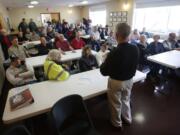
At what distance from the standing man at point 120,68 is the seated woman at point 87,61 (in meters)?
1.15

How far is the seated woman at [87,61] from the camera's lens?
9.19 ft

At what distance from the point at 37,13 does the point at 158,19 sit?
8.67 m

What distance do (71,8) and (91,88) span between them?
11.2 m

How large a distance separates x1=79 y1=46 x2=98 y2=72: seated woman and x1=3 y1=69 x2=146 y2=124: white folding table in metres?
0.53

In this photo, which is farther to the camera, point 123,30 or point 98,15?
point 98,15

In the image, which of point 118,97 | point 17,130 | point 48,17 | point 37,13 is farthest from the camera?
point 48,17

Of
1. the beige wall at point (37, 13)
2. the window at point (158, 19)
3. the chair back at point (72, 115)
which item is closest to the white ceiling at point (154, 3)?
the window at point (158, 19)

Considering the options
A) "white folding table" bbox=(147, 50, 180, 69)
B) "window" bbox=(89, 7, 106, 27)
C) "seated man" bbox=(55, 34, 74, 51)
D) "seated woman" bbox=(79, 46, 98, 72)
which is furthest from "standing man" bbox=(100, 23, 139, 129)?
"window" bbox=(89, 7, 106, 27)

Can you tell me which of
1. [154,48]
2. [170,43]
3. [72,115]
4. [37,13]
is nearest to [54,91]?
[72,115]

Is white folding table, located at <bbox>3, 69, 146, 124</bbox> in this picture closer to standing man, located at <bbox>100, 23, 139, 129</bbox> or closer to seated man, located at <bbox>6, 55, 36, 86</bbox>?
standing man, located at <bbox>100, 23, 139, 129</bbox>

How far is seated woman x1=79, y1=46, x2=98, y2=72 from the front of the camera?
9.19ft

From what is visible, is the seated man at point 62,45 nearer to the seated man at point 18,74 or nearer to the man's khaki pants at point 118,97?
the seated man at point 18,74

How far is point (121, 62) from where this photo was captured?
1.51 m

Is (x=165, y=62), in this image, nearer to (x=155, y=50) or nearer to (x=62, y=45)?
(x=155, y=50)
